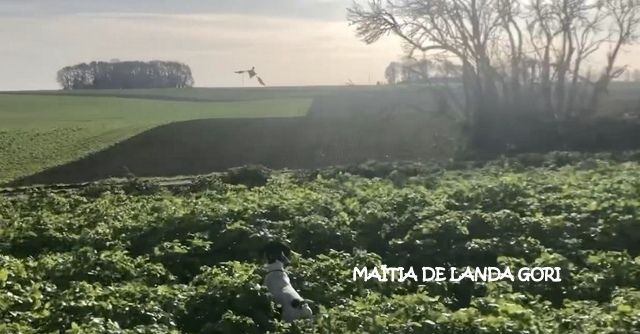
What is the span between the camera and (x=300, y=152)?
3616 centimetres

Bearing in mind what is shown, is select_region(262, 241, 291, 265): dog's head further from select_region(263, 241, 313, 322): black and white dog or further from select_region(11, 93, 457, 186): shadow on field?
select_region(11, 93, 457, 186): shadow on field

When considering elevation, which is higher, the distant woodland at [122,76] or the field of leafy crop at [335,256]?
the distant woodland at [122,76]

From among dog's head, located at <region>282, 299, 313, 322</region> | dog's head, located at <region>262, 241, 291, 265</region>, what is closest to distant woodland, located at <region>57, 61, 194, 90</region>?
dog's head, located at <region>262, 241, 291, 265</region>

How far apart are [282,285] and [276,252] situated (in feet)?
3.15

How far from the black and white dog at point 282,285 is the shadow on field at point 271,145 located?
21.9 meters

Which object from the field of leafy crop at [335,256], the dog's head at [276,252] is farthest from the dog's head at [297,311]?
the dog's head at [276,252]

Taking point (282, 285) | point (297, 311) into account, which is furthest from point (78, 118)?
point (297, 311)

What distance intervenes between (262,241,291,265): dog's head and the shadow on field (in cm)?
2150

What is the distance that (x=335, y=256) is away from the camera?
10.5 m

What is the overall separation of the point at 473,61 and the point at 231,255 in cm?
3164

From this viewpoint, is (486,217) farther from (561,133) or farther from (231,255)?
(561,133)

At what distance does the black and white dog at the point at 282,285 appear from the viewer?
8281 millimetres

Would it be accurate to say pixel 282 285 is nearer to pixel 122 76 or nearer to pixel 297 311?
pixel 297 311

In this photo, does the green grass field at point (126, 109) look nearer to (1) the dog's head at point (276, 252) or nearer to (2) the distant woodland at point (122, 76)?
(2) the distant woodland at point (122, 76)
